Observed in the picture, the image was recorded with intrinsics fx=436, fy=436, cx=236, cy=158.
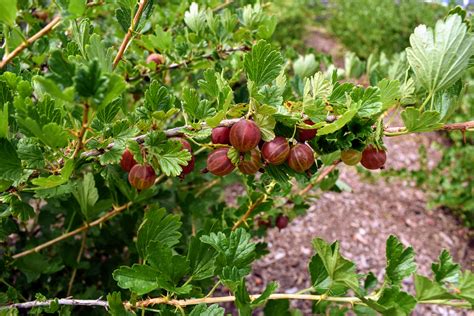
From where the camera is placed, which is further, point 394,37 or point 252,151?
point 394,37

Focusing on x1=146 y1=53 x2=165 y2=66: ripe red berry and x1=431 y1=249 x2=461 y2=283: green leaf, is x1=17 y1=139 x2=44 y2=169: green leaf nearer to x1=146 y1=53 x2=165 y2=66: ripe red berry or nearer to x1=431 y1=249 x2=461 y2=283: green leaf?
x1=146 y1=53 x2=165 y2=66: ripe red berry

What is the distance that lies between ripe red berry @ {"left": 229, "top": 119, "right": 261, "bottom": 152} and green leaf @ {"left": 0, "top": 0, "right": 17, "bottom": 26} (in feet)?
0.97

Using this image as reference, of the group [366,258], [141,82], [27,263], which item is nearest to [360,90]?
[141,82]

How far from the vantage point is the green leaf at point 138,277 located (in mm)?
635

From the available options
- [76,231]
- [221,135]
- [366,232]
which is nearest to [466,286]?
[221,135]

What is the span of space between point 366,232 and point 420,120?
6.51 ft

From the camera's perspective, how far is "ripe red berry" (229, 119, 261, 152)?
21.9 inches

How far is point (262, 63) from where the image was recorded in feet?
1.90

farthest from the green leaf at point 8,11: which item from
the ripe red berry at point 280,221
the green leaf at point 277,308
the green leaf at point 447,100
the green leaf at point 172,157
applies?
the ripe red berry at point 280,221

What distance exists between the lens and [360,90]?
1.82 feet

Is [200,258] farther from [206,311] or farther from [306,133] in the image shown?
[306,133]

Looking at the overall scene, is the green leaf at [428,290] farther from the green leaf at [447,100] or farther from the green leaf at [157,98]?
the green leaf at [157,98]

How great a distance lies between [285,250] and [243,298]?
1637 millimetres

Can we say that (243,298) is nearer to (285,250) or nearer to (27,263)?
(27,263)
